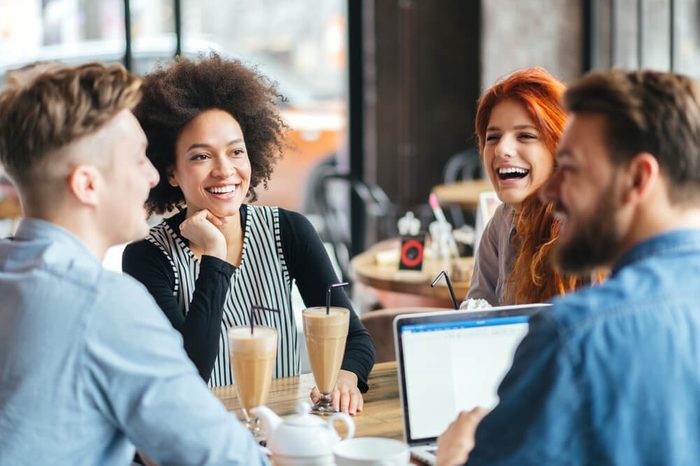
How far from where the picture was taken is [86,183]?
1432mm

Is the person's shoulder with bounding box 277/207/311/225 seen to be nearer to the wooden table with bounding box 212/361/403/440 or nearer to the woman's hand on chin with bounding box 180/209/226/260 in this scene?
the woman's hand on chin with bounding box 180/209/226/260

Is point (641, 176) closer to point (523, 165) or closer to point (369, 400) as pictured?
point (369, 400)

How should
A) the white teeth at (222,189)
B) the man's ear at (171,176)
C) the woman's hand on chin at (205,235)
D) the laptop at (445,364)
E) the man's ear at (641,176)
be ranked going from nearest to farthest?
the man's ear at (641,176) < the laptop at (445,364) < the woman's hand on chin at (205,235) < the white teeth at (222,189) < the man's ear at (171,176)

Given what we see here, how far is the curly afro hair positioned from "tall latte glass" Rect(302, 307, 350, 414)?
2.36 ft

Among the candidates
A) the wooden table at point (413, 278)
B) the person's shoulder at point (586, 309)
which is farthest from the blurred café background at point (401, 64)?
the person's shoulder at point (586, 309)

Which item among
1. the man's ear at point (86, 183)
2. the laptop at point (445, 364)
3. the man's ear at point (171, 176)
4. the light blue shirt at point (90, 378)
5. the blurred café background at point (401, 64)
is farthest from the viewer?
the blurred café background at point (401, 64)

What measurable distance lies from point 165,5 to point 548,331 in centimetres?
498

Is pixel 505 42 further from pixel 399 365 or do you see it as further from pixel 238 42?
pixel 399 365

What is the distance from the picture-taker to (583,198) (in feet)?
4.11

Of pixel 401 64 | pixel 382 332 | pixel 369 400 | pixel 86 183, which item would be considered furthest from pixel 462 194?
pixel 86 183

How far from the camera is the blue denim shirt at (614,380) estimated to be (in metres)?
1.11

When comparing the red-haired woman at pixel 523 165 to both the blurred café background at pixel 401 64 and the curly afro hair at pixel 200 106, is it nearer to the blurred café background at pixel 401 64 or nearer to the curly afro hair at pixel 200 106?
the curly afro hair at pixel 200 106

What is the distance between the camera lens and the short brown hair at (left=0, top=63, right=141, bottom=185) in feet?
4.58

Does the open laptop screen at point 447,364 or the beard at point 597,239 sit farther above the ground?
the beard at point 597,239
